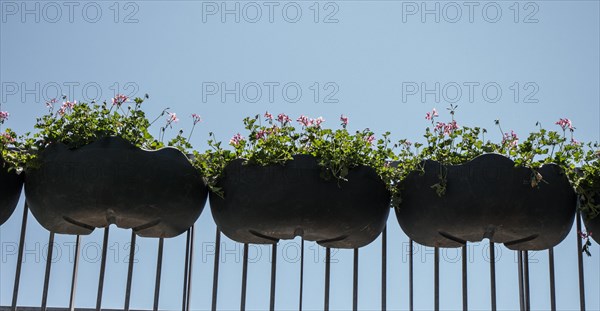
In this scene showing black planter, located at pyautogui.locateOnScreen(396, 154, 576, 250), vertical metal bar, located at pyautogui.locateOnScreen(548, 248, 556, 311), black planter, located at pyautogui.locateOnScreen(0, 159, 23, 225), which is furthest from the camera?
vertical metal bar, located at pyautogui.locateOnScreen(548, 248, 556, 311)

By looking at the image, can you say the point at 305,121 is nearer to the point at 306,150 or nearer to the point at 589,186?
the point at 306,150

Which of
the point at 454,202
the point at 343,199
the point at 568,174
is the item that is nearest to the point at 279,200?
the point at 343,199

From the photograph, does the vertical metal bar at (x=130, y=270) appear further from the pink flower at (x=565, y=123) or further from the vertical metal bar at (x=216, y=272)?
the pink flower at (x=565, y=123)

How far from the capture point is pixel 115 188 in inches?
93.7

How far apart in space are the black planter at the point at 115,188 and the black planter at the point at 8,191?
0.06 meters

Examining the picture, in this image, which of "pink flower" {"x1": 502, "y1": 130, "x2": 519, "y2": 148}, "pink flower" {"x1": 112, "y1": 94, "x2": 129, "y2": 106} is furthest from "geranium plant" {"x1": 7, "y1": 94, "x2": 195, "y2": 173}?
"pink flower" {"x1": 502, "y1": 130, "x2": 519, "y2": 148}

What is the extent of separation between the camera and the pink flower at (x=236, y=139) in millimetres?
2549

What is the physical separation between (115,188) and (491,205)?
1337 mm

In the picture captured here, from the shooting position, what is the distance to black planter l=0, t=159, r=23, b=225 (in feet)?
8.23

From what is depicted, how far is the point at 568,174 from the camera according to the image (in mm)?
2516

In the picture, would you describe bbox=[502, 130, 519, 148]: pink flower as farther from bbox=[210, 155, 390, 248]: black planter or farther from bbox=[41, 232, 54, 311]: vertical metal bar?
bbox=[41, 232, 54, 311]: vertical metal bar

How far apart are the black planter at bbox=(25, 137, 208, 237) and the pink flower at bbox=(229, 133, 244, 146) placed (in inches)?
7.3

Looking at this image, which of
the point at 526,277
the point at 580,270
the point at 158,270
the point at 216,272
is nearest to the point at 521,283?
the point at 526,277

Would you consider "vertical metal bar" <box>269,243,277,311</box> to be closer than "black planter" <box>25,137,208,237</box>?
No
